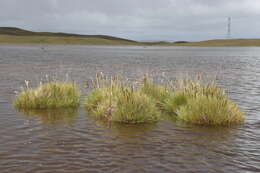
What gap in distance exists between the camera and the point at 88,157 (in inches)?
303

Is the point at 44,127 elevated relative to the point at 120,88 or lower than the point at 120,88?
lower

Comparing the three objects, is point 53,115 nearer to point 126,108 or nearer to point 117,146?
point 126,108

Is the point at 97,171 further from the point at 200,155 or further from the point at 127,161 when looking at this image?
the point at 200,155

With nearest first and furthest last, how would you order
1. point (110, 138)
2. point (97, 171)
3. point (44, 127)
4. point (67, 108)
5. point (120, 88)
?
point (97, 171)
point (110, 138)
point (44, 127)
point (120, 88)
point (67, 108)

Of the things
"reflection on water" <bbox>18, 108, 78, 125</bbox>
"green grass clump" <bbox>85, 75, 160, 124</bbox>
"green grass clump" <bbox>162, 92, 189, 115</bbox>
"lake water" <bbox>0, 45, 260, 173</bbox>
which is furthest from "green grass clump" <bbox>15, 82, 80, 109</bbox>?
"green grass clump" <bbox>162, 92, 189, 115</bbox>

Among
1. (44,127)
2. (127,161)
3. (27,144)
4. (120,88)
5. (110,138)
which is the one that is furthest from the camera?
(120,88)

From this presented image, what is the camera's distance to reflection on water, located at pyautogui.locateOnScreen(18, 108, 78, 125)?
36.7ft

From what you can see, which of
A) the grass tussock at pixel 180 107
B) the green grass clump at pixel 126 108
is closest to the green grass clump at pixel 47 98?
the grass tussock at pixel 180 107

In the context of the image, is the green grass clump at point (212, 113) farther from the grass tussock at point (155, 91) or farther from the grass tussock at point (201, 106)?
the grass tussock at point (155, 91)

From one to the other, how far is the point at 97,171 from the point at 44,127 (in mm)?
4028

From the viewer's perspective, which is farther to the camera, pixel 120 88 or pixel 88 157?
pixel 120 88

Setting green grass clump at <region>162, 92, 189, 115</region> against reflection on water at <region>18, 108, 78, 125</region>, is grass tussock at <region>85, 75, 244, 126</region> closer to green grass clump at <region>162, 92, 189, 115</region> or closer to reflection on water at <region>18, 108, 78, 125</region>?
green grass clump at <region>162, 92, 189, 115</region>

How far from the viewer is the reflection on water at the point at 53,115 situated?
36.7 ft

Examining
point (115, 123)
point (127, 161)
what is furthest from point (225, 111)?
point (127, 161)
